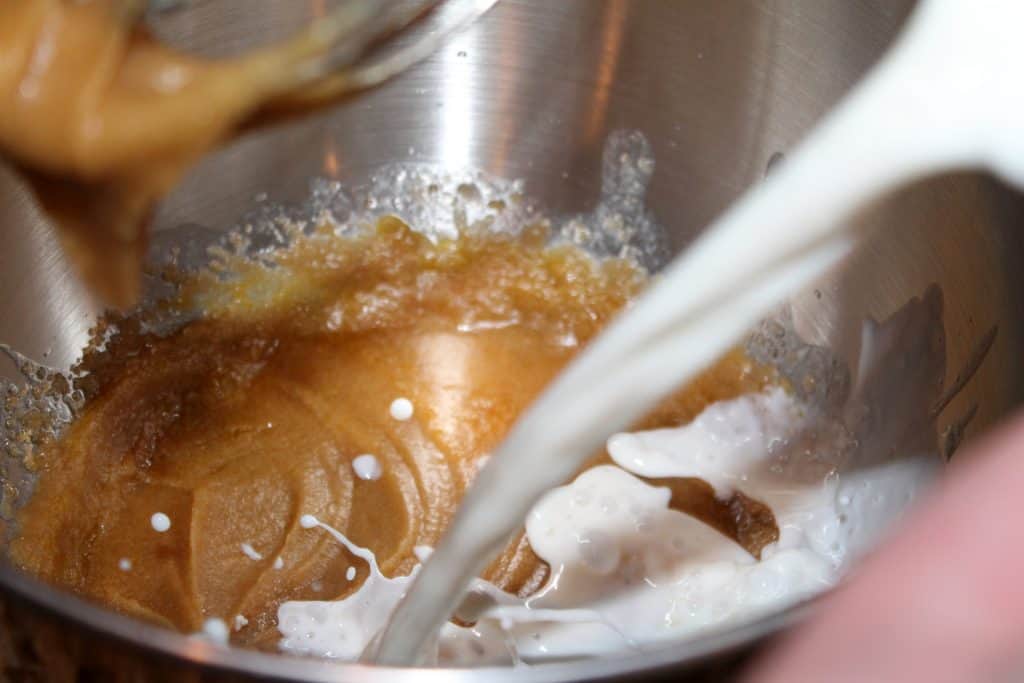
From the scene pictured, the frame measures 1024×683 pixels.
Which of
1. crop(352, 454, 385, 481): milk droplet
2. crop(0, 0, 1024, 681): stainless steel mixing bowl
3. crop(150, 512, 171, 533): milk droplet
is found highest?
crop(0, 0, 1024, 681): stainless steel mixing bowl

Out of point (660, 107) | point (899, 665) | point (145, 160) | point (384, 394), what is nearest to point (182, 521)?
point (384, 394)

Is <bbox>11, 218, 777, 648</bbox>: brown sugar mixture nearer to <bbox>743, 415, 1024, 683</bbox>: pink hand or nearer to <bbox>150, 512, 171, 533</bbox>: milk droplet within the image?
<bbox>150, 512, 171, 533</bbox>: milk droplet

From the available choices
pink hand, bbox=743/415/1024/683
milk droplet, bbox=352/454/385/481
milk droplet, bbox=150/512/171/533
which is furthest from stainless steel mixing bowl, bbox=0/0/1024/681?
pink hand, bbox=743/415/1024/683

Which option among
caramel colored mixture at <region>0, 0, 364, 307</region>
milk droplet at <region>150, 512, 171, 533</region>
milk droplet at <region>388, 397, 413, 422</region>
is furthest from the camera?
milk droplet at <region>388, 397, 413, 422</region>

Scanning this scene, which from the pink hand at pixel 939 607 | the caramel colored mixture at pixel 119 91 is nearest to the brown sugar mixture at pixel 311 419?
the caramel colored mixture at pixel 119 91

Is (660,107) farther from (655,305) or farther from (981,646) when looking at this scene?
(981,646)
